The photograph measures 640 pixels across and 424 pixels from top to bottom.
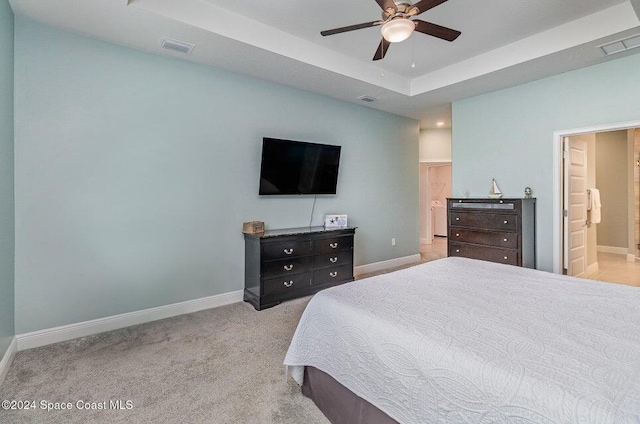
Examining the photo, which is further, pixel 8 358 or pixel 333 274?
pixel 333 274

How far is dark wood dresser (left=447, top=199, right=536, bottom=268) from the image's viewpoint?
3.78 m

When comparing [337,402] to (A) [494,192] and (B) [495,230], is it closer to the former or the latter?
(B) [495,230]

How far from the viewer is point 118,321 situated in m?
2.99

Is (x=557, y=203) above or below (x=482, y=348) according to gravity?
above

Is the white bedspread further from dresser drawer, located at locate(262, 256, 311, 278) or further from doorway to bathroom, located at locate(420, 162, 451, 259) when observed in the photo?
doorway to bathroom, located at locate(420, 162, 451, 259)

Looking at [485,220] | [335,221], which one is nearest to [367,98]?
[335,221]

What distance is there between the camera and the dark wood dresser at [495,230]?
3779 millimetres

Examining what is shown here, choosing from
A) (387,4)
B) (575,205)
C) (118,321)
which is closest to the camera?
(387,4)

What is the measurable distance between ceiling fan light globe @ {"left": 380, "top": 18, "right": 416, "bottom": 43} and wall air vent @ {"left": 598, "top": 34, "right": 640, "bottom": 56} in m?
2.43

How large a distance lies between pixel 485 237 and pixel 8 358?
4.90 m

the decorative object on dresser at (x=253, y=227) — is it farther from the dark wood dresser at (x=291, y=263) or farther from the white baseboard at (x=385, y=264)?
the white baseboard at (x=385, y=264)

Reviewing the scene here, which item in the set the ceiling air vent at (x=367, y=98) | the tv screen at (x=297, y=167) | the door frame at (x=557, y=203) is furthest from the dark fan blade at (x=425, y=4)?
the door frame at (x=557, y=203)

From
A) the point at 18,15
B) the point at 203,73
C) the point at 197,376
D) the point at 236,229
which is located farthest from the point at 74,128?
the point at 197,376

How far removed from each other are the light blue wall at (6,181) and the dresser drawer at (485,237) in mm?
4712
